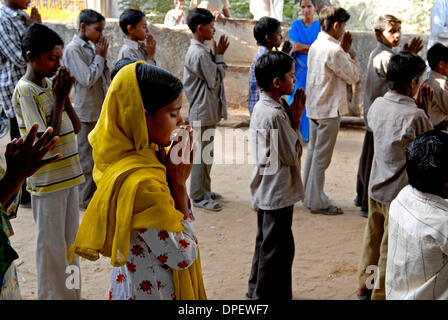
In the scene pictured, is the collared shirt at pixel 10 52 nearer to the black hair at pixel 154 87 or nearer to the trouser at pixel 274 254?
the trouser at pixel 274 254

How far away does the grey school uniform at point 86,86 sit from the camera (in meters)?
4.80

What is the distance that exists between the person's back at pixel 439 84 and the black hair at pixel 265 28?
1526mm

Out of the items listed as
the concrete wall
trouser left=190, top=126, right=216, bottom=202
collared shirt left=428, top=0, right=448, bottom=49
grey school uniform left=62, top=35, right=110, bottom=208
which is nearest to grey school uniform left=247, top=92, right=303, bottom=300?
trouser left=190, top=126, right=216, bottom=202

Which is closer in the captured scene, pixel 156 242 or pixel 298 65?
pixel 156 242

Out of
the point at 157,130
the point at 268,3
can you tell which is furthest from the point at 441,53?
the point at 268,3

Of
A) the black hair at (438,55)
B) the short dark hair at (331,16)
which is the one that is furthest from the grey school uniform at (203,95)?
the black hair at (438,55)

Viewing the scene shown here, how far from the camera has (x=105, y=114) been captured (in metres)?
1.94

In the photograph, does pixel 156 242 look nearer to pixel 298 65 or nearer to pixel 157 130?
pixel 157 130

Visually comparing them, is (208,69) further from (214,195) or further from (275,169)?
(275,169)

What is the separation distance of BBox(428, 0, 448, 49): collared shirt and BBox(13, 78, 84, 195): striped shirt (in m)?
5.50

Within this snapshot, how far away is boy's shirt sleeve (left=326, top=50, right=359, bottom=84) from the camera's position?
486 centimetres

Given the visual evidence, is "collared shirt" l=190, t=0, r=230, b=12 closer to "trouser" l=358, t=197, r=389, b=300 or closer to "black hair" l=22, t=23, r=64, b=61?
"black hair" l=22, t=23, r=64, b=61

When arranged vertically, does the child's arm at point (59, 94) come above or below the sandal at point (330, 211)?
above

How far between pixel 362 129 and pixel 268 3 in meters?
3.40
